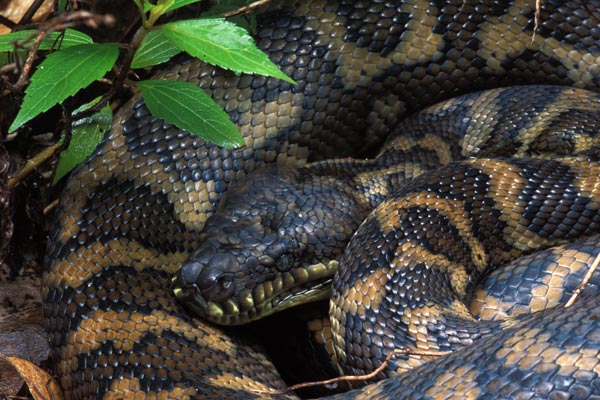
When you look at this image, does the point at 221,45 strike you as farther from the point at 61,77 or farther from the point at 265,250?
the point at 265,250

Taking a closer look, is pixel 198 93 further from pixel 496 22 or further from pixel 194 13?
pixel 496 22

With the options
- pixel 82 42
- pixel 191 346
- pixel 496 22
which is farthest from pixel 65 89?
pixel 496 22

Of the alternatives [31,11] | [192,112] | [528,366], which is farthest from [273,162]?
[528,366]

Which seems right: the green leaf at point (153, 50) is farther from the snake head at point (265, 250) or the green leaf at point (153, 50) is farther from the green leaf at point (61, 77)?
the snake head at point (265, 250)

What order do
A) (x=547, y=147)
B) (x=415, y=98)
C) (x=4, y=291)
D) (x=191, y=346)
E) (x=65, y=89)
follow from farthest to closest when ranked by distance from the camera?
1. (x=415, y=98)
2. (x=547, y=147)
3. (x=4, y=291)
4. (x=191, y=346)
5. (x=65, y=89)

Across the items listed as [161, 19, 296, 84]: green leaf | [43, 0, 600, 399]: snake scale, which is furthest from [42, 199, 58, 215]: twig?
[161, 19, 296, 84]: green leaf

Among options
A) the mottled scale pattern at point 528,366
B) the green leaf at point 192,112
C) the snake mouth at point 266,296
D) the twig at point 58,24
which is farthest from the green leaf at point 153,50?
the mottled scale pattern at point 528,366

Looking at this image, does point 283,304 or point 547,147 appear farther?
point 547,147
